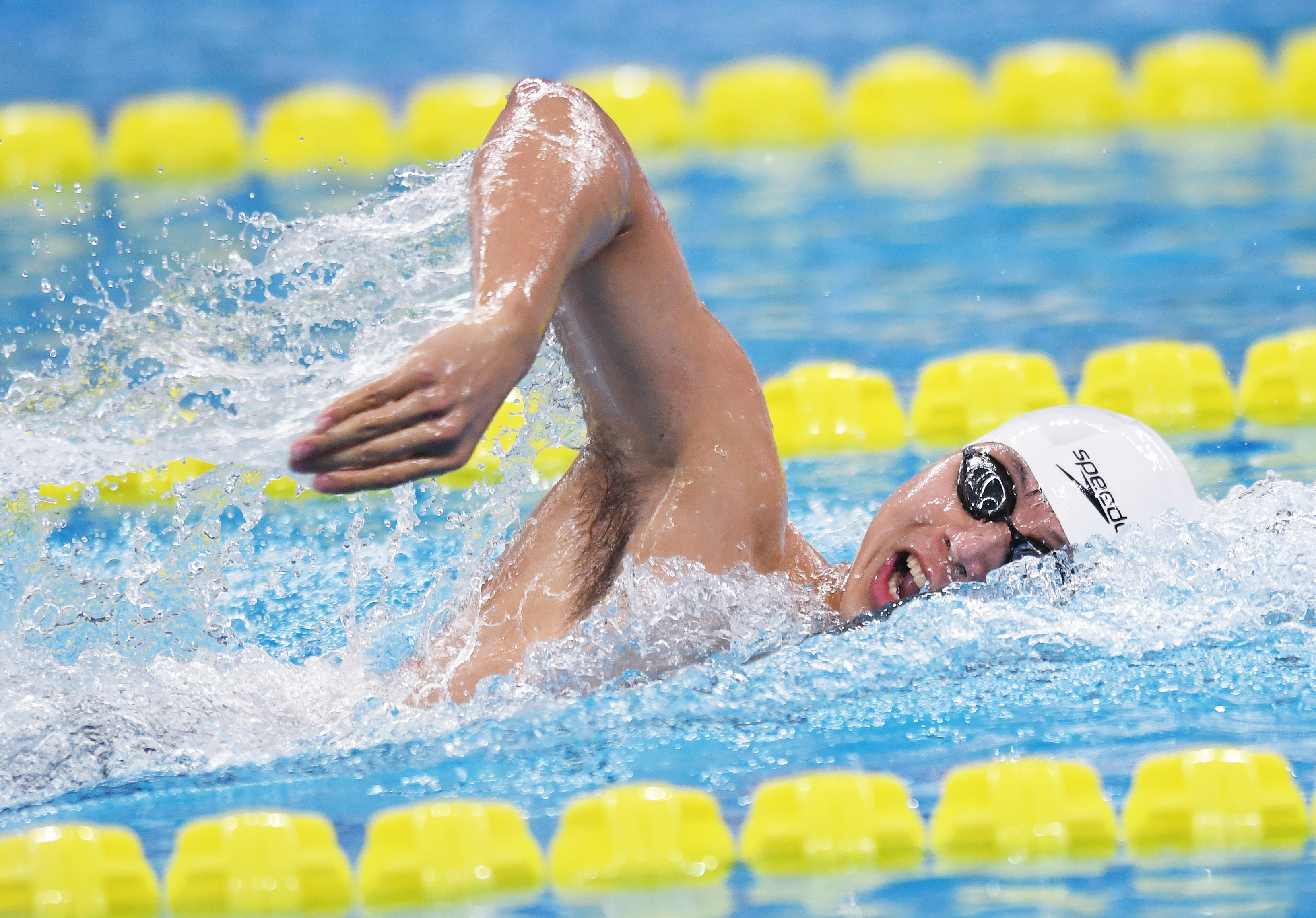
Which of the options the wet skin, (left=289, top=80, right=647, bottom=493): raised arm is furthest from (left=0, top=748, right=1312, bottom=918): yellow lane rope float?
(left=289, top=80, right=647, bottom=493): raised arm

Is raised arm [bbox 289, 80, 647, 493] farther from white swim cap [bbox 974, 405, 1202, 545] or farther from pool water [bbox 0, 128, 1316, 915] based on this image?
white swim cap [bbox 974, 405, 1202, 545]

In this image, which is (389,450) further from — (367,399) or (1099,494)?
(1099,494)

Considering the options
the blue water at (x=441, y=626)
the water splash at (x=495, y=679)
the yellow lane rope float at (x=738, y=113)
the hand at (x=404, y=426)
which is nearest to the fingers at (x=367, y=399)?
the hand at (x=404, y=426)

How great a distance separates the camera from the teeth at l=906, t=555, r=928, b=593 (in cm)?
233

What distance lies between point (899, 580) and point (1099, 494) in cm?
30

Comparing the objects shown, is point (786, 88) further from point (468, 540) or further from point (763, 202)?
point (468, 540)

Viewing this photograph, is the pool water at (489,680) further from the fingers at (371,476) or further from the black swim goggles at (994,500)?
the fingers at (371,476)

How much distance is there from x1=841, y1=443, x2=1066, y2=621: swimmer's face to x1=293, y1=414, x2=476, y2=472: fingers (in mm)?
1089

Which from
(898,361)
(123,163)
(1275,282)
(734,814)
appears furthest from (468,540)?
(123,163)

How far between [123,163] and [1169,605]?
15.0ft

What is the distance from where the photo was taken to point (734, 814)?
2.10 metres

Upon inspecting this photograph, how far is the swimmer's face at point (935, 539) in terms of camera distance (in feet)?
7.59

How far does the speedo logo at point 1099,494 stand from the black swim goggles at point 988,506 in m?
0.09

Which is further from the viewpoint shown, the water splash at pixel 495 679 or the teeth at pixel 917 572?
the teeth at pixel 917 572
